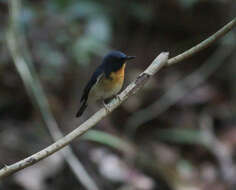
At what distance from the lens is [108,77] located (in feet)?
12.0

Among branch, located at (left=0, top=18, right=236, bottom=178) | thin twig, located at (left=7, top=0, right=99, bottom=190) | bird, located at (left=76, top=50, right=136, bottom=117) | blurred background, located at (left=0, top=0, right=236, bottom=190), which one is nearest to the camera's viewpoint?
branch, located at (left=0, top=18, right=236, bottom=178)

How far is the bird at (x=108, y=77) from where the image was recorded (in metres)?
3.52

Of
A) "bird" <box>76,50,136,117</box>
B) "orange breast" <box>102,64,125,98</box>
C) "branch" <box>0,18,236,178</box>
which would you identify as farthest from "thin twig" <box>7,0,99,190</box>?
"branch" <box>0,18,236,178</box>

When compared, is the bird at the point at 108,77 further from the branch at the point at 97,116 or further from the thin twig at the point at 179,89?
the thin twig at the point at 179,89

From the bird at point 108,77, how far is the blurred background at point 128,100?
79 cm

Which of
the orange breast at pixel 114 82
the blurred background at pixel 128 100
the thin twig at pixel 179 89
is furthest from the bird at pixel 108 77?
the thin twig at pixel 179 89

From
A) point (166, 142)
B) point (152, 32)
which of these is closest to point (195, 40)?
point (152, 32)

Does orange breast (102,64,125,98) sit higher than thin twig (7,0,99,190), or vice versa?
thin twig (7,0,99,190)

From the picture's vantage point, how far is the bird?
3516 millimetres

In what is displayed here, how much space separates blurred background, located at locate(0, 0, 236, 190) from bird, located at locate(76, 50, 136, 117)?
2.60 ft

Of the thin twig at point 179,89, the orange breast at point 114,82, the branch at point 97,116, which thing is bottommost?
the branch at point 97,116

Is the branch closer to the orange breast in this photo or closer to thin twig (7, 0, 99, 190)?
the orange breast

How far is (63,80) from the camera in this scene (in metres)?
6.36

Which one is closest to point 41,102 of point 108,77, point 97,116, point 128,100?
point 108,77
